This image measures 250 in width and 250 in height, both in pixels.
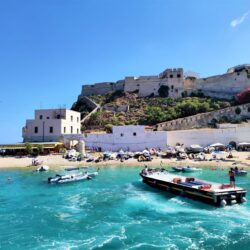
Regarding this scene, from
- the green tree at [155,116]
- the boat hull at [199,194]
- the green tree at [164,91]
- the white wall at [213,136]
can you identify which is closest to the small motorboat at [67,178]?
the boat hull at [199,194]

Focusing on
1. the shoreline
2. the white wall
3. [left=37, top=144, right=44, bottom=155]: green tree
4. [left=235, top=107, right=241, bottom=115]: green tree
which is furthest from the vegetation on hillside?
the shoreline

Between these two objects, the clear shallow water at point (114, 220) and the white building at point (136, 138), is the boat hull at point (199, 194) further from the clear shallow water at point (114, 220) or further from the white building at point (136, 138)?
the white building at point (136, 138)

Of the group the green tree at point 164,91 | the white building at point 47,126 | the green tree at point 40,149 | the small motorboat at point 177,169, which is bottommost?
the small motorboat at point 177,169

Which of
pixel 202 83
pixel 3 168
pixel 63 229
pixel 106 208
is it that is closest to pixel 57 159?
pixel 3 168

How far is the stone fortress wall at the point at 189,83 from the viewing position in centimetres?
7800

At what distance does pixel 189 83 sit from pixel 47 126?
125 feet

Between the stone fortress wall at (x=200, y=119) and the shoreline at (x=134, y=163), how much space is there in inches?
626

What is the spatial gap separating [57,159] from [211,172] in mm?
21262

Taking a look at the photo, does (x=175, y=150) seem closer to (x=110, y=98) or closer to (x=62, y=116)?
(x=62, y=116)

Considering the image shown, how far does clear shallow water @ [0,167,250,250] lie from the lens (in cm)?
1549

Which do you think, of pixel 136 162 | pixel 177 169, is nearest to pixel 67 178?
pixel 177 169

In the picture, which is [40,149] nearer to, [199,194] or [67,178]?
[67,178]

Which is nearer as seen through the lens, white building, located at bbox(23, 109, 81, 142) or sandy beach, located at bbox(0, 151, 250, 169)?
sandy beach, located at bbox(0, 151, 250, 169)

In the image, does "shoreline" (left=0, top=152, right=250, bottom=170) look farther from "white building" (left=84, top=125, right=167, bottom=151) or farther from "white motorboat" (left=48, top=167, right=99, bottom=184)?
"white motorboat" (left=48, top=167, right=99, bottom=184)
